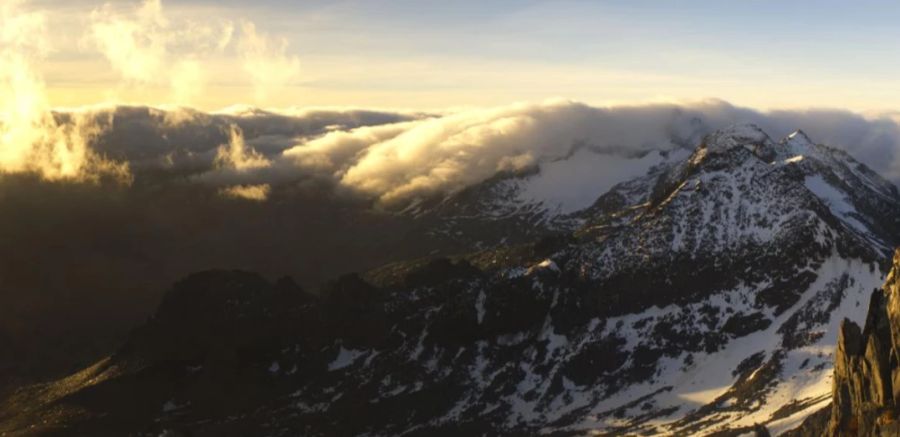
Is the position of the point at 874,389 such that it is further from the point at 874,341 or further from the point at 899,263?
the point at 899,263

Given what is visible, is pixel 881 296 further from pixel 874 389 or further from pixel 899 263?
pixel 874 389

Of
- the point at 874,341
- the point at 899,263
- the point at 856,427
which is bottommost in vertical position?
the point at 856,427

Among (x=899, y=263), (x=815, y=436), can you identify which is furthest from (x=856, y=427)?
(x=815, y=436)

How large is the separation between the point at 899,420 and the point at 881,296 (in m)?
25.8

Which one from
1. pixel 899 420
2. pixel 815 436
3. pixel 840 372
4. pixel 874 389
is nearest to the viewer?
pixel 899 420

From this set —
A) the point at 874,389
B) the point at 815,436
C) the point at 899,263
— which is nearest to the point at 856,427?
the point at 874,389

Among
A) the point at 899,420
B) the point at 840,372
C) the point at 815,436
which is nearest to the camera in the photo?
the point at 899,420

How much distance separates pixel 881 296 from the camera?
135500mm

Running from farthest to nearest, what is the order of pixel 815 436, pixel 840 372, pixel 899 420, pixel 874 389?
1. pixel 815 436
2. pixel 840 372
3. pixel 874 389
4. pixel 899 420

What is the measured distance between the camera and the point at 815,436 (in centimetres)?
19925

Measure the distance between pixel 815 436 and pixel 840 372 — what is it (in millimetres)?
65335

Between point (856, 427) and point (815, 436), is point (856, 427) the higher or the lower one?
the higher one

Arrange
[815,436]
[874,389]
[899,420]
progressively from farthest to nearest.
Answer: [815,436]
[874,389]
[899,420]

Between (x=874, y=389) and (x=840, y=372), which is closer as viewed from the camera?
(x=874, y=389)
